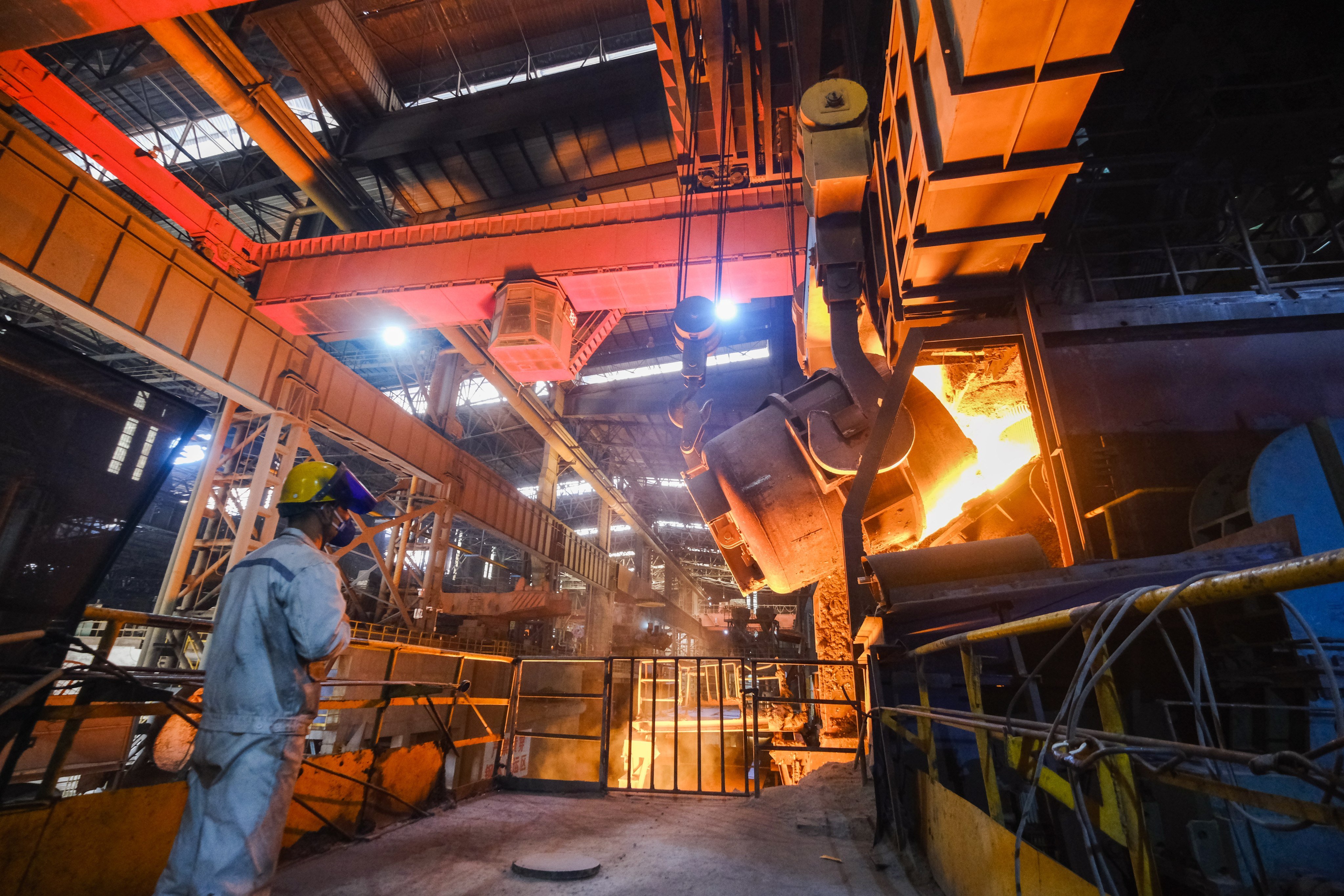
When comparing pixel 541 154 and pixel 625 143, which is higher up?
pixel 625 143

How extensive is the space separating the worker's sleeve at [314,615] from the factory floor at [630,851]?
54.7 inches

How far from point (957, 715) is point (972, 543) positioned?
5.16ft

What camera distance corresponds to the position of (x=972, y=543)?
11.7 feet

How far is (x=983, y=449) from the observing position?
5.66m

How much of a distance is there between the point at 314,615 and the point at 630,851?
2.34 metres

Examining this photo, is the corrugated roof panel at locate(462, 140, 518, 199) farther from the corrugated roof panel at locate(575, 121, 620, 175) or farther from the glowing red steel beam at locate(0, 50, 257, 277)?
the glowing red steel beam at locate(0, 50, 257, 277)

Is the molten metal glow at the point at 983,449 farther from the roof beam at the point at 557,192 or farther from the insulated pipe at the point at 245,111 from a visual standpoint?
the insulated pipe at the point at 245,111

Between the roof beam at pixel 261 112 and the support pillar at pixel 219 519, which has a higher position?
the roof beam at pixel 261 112

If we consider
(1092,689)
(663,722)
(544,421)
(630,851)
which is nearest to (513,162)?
(544,421)

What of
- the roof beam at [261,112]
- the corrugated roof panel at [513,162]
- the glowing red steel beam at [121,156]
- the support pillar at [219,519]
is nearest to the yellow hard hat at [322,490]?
the roof beam at [261,112]

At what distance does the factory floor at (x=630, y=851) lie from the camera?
271cm

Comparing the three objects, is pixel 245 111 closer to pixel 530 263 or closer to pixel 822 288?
pixel 530 263

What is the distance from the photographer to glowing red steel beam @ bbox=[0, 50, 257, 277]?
5805mm

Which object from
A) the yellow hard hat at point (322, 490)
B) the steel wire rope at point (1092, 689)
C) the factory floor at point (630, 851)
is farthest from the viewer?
the factory floor at point (630, 851)
